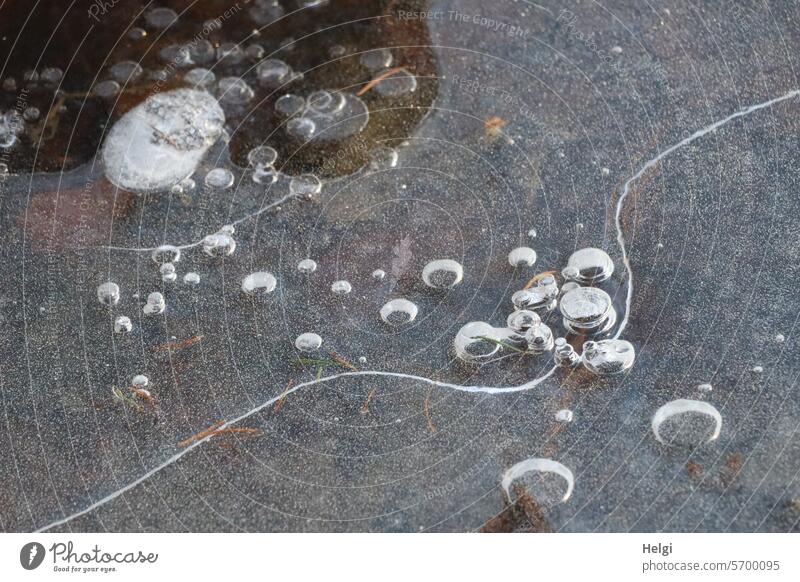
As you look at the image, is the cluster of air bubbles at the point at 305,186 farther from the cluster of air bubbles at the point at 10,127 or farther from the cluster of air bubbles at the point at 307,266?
the cluster of air bubbles at the point at 10,127

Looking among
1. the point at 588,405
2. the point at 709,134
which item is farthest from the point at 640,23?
the point at 588,405

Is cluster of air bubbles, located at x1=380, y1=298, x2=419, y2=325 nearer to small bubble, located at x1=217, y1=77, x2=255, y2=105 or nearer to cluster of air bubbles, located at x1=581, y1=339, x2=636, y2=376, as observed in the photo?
cluster of air bubbles, located at x1=581, y1=339, x2=636, y2=376

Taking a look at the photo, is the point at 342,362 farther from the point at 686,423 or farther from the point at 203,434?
the point at 686,423

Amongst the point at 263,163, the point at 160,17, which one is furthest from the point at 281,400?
the point at 160,17

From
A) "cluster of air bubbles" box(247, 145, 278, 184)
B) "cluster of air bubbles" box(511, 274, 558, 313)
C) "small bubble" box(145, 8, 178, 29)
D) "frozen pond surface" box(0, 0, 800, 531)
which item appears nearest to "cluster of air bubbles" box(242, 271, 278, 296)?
"frozen pond surface" box(0, 0, 800, 531)

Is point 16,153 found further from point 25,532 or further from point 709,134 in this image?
point 709,134

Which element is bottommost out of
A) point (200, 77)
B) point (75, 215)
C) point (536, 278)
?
point (536, 278)

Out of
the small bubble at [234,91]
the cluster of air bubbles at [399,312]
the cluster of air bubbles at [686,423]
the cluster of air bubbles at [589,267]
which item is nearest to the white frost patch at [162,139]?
the small bubble at [234,91]
